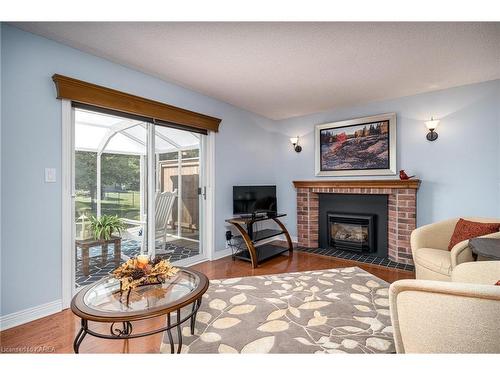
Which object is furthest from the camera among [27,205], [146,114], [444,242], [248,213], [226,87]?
[248,213]

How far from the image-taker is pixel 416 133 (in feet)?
11.5

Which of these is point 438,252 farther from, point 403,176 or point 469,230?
point 403,176

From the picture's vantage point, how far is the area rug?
1.66 meters

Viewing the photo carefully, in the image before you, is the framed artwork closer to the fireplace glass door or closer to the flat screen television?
the fireplace glass door

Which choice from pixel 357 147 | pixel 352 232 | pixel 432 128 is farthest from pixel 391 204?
pixel 432 128

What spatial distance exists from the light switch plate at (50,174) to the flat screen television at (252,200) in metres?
2.23

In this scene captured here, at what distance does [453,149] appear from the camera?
3.23m

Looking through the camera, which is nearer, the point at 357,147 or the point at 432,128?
the point at 432,128

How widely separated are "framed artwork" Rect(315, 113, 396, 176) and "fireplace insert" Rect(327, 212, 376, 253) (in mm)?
721

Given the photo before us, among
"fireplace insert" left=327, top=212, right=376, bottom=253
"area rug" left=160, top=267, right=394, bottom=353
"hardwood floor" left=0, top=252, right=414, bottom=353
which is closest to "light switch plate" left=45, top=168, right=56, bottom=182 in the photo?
"hardwood floor" left=0, top=252, right=414, bottom=353

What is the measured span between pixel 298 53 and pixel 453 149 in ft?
8.28

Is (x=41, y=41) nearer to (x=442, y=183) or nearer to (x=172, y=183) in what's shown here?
(x=172, y=183)
